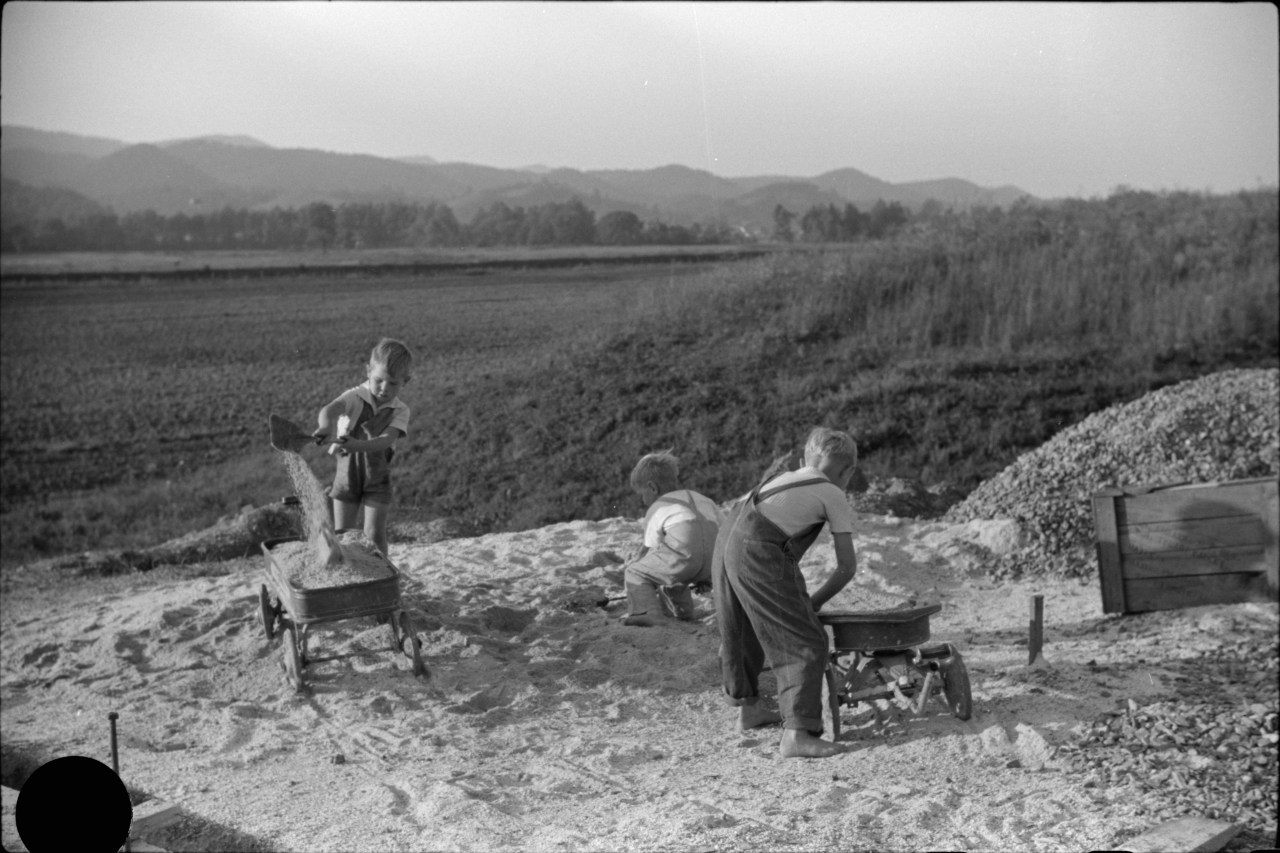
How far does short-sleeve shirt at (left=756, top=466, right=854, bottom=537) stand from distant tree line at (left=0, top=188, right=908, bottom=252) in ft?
20.8

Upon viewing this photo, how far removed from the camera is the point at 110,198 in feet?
45.0

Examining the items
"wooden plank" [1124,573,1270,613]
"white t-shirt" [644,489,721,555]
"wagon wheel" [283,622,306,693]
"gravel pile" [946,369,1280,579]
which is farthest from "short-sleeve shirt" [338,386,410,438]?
"gravel pile" [946,369,1280,579]

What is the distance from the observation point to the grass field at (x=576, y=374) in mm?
9836

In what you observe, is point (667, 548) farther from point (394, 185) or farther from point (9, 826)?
point (394, 185)

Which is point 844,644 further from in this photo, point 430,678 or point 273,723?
point 273,723

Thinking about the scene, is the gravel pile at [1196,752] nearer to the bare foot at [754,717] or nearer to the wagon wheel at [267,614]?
the bare foot at [754,717]

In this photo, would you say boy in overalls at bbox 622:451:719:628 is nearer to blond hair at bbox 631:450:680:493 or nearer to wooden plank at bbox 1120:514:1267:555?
blond hair at bbox 631:450:680:493

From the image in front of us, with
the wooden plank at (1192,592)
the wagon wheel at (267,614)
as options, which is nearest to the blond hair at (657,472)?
the wagon wheel at (267,614)

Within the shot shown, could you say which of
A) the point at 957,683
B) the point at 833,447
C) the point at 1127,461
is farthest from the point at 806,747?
the point at 1127,461

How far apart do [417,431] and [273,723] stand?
533 centimetres

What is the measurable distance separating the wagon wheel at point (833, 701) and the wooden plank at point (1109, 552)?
2.11m

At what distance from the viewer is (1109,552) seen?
572cm

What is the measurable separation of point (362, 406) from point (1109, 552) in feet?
12.0

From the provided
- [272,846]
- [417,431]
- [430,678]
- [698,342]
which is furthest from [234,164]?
[272,846]
